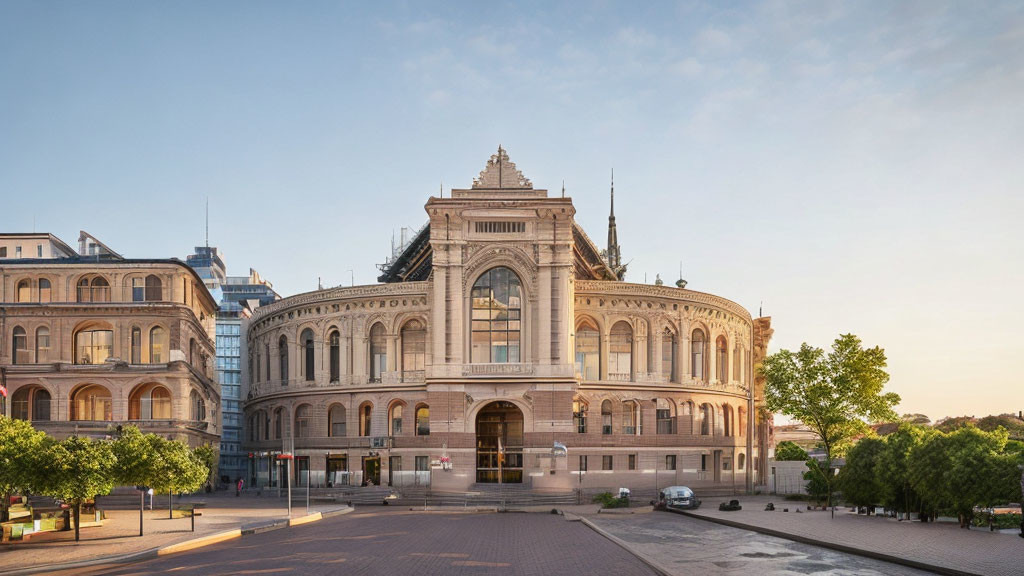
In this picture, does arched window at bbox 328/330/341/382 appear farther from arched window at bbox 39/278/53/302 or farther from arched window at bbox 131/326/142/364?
arched window at bbox 39/278/53/302

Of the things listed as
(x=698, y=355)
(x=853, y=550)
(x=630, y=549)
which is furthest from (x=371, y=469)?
(x=853, y=550)

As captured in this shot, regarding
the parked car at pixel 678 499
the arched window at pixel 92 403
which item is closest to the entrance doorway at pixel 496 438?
the parked car at pixel 678 499

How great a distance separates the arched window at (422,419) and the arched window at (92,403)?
978 inches

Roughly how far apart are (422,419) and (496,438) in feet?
22.9

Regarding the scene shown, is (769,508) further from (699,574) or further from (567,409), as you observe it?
(699,574)

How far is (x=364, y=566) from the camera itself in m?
31.4

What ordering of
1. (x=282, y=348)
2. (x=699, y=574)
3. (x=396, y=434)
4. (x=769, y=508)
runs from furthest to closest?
(x=282, y=348) < (x=396, y=434) < (x=769, y=508) < (x=699, y=574)

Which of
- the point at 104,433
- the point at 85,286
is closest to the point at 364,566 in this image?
the point at 104,433

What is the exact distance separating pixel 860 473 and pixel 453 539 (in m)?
24.9

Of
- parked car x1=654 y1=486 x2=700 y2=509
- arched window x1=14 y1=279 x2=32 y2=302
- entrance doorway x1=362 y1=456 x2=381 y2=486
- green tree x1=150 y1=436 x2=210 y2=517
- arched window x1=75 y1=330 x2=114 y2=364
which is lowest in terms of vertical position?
entrance doorway x1=362 y1=456 x2=381 y2=486

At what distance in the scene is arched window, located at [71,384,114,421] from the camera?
2822 inches

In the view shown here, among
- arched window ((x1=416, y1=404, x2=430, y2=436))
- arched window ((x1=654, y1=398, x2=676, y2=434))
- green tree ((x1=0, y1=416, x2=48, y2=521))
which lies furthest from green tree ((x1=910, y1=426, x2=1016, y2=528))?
arched window ((x1=416, y1=404, x2=430, y2=436))

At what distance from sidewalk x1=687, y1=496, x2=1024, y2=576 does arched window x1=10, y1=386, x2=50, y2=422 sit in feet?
158

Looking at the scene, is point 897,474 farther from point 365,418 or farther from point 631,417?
point 365,418
